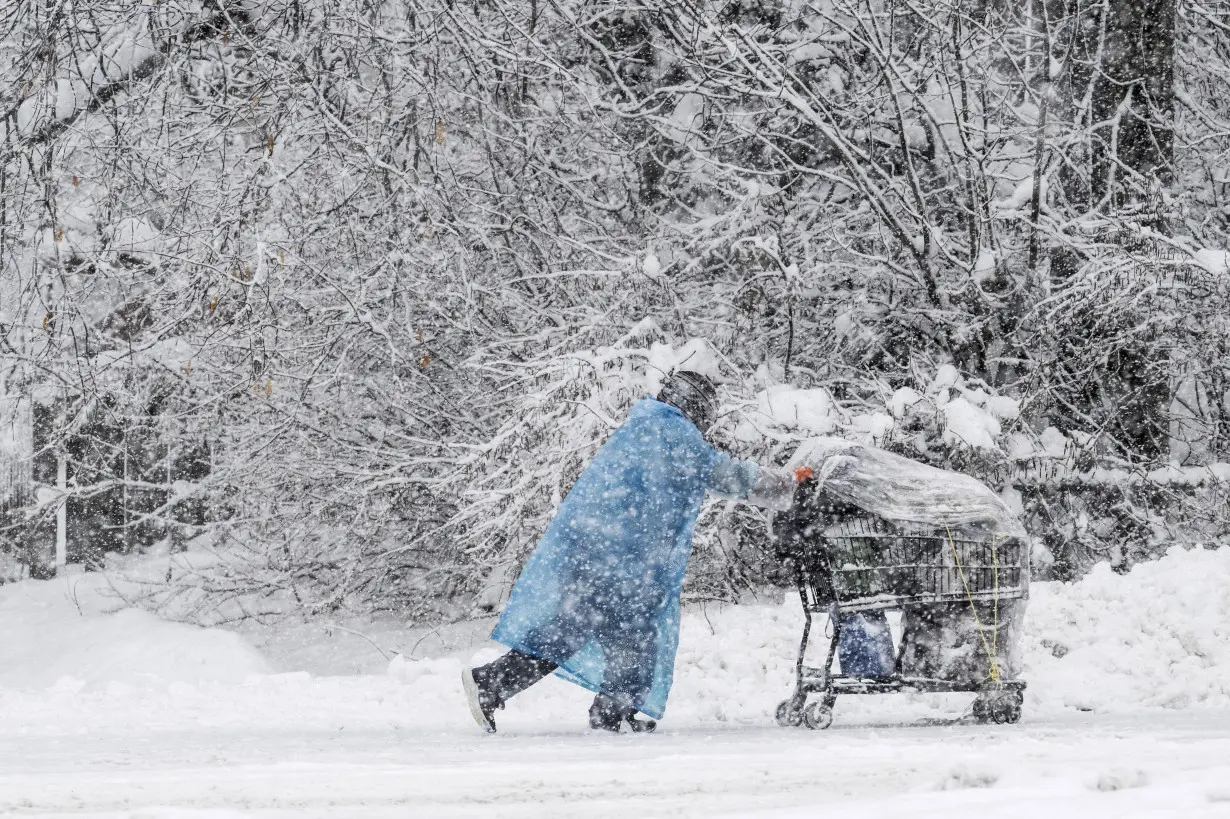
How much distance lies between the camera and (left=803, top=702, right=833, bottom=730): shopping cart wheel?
18.8ft

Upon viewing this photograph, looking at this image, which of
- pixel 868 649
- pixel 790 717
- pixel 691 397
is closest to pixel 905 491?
pixel 868 649

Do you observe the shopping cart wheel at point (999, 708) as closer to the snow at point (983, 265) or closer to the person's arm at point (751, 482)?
the person's arm at point (751, 482)

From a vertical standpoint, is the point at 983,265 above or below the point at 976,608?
above

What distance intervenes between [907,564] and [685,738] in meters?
1.22

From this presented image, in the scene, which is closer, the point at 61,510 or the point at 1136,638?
the point at 1136,638

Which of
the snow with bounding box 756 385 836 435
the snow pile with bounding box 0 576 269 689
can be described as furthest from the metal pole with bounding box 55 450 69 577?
the snow with bounding box 756 385 836 435

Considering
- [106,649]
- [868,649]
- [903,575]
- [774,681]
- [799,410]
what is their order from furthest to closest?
[106,649] < [799,410] < [774,681] < [868,649] < [903,575]

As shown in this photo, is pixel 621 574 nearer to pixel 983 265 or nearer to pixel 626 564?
pixel 626 564

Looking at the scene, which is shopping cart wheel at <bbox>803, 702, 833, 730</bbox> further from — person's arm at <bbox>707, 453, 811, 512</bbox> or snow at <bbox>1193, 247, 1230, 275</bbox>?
snow at <bbox>1193, 247, 1230, 275</bbox>

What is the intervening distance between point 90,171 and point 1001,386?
24.9ft

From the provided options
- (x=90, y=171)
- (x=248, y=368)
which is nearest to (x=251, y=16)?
(x=90, y=171)

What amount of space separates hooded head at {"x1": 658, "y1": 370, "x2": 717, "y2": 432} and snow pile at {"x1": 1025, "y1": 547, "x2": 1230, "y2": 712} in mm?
2375

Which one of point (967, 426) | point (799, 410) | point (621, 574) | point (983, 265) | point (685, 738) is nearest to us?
point (685, 738)

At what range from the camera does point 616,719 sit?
566 cm
